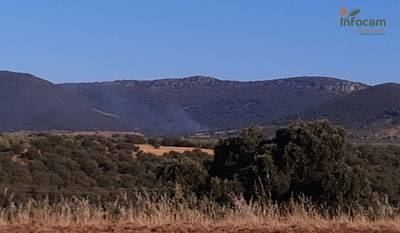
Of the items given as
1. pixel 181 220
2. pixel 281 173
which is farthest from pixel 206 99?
pixel 181 220

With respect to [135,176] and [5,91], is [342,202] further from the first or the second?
[5,91]

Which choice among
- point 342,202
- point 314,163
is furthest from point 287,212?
point 314,163

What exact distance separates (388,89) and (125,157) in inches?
2975

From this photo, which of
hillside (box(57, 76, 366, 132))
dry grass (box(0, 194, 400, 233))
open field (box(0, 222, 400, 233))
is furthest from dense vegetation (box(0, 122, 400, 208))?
hillside (box(57, 76, 366, 132))

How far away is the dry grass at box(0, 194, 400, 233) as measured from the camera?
950 cm

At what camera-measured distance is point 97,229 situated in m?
9.38

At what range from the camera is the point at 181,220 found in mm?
10148

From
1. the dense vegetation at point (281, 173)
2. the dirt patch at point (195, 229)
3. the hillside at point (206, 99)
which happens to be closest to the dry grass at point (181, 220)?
the dirt patch at point (195, 229)

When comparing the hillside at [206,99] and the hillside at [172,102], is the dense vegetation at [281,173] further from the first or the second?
the hillside at [206,99]

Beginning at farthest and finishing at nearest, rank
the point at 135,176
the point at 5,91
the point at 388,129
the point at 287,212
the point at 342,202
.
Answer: the point at 5,91, the point at 388,129, the point at 135,176, the point at 342,202, the point at 287,212

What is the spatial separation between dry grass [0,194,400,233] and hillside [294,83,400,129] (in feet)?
262

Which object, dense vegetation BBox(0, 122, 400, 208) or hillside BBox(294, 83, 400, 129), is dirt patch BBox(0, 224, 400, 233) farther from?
hillside BBox(294, 83, 400, 129)

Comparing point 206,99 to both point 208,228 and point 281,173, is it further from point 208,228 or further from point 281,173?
point 208,228

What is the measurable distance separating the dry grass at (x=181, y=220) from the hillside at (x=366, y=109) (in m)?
79.8
